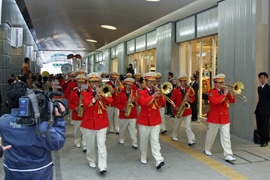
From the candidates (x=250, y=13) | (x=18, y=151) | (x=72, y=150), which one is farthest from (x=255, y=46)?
(x=18, y=151)

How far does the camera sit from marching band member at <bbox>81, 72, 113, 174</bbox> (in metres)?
4.89

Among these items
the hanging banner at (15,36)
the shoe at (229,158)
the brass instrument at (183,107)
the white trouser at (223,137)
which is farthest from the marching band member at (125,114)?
the hanging banner at (15,36)

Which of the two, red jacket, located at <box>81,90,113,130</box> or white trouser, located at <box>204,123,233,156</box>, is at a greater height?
red jacket, located at <box>81,90,113,130</box>

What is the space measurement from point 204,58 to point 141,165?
731cm

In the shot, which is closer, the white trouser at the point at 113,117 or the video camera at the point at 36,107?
the video camera at the point at 36,107

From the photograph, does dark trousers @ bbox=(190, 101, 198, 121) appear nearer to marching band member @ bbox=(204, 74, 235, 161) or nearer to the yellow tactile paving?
the yellow tactile paving

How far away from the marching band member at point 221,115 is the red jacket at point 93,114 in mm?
2543

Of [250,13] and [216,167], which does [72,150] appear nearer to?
[216,167]

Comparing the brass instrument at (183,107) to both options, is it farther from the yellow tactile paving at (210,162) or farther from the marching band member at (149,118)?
the marching band member at (149,118)

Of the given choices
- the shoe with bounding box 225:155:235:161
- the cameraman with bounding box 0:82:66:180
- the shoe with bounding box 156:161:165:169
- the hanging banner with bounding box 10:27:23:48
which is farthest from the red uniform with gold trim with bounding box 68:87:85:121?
the hanging banner with bounding box 10:27:23:48

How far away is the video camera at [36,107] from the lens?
224cm

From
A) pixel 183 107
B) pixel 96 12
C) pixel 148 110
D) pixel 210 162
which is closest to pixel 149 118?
pixel 148 110

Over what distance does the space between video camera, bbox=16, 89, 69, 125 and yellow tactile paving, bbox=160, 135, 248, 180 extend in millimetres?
3843

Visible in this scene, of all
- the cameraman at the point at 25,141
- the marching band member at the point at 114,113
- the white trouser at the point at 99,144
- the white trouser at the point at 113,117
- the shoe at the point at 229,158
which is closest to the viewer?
the cameraman at the point at 25,141
